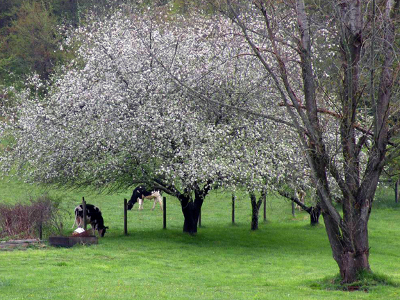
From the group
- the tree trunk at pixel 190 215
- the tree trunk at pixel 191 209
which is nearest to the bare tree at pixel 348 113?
the tree trunk at pixel 191 209

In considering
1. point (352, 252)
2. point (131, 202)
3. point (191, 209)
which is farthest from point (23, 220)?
point (352, 252)

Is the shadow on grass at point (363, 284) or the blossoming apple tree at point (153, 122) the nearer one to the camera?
the shadow on grass at point (363, 284)

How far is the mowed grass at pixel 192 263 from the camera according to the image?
11617mm

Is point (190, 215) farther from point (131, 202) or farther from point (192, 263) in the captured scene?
point (131, 202)

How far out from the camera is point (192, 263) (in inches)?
659

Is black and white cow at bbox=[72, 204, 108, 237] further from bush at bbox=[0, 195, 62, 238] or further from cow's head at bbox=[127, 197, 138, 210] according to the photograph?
cow's head at bbox=[127, 197, 138, 210]

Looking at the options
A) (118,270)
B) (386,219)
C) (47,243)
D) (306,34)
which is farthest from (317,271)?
(386,219)

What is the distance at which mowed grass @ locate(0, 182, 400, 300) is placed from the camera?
11.6 meters

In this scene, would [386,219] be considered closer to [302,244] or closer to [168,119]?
[302,244]

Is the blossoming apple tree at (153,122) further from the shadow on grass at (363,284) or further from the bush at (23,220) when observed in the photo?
the shadow on grass at (363,284)

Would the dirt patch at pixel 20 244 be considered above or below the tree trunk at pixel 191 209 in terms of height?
below

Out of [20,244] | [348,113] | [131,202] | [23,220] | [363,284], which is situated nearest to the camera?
[363,284]

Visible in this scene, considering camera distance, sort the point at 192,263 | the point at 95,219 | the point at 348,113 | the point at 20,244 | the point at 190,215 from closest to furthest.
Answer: the point at 348,113 → the point at 192,263 → the point at 20,244 → the point at 95,219 → the point at 190,215

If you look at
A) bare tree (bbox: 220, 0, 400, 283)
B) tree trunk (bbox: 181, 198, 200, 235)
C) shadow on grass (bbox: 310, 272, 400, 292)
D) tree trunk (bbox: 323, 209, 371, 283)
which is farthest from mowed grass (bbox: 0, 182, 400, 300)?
bare tree (bbox: 220, 0, 400, 283)
